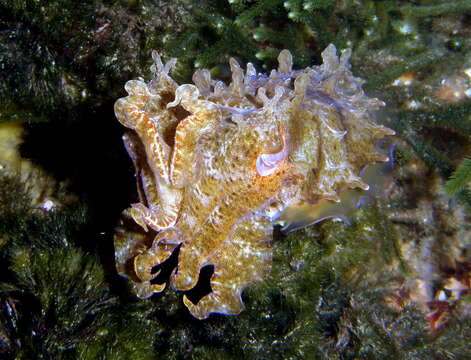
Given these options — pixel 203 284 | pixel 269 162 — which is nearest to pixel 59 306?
pixel 203 284

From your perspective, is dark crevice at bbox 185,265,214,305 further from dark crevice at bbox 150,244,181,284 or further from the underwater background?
the underwater background

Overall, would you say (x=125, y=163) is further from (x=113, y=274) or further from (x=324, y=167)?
(x=324, y=167)

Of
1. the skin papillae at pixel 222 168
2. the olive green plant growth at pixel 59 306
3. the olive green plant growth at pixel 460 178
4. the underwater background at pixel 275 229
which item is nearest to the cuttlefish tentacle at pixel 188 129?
the skin papillae at pixel 222 168

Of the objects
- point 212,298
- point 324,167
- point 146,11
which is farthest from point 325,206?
point 146,11

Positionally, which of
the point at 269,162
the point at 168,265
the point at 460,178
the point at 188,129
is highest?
the point at 188,129

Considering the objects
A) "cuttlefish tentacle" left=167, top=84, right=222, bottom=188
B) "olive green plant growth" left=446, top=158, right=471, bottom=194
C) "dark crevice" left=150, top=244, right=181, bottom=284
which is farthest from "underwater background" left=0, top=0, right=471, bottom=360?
"cuttlefish tentacle" left=167, top=84, right=222, bottom=188

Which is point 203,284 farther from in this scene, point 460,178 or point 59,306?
point 460,178

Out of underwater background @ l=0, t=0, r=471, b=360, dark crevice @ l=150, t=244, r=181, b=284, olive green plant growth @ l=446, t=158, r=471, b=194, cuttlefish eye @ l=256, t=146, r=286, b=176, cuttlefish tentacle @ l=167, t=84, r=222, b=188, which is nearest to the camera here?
cuttlefish tentacle @ l=167, t=84, r=222, b=188
